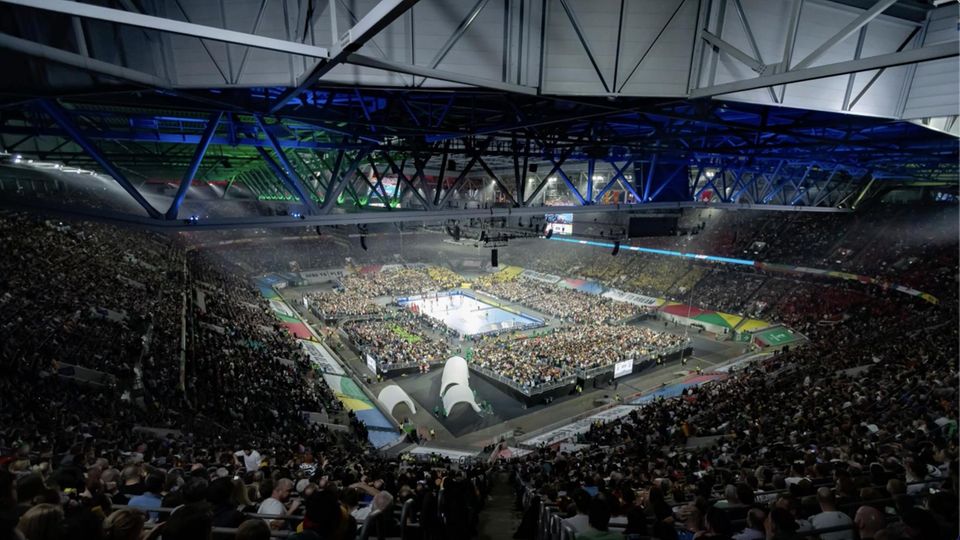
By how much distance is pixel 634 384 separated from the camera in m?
21.4

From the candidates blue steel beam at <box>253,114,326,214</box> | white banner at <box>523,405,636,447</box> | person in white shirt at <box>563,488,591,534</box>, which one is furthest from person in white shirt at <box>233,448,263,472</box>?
white banner at <box>523,405,636,447</box>

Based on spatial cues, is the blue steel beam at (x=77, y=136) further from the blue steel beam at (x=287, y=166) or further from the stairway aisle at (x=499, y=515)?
the stairway aisle at (x=499, y=515)

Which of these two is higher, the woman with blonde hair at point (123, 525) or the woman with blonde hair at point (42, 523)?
the woman with blonde hair at point (42, 523)

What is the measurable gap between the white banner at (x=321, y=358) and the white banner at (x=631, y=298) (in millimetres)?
22652

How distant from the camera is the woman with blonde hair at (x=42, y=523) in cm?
215

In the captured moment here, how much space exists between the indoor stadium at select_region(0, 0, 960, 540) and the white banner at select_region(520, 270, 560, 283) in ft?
53.6

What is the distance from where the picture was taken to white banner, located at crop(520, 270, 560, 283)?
4394cm

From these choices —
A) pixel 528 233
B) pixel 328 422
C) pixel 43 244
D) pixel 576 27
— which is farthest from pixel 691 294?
pixel 43 244

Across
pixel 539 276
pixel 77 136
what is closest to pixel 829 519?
pixel 77 136

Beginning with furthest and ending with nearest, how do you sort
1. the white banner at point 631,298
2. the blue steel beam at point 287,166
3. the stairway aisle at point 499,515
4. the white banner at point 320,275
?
the white banner at point 320,275, the white banner at point 631,298, the blue steel beam at point 287,166, the stairway aisle at point 499,515

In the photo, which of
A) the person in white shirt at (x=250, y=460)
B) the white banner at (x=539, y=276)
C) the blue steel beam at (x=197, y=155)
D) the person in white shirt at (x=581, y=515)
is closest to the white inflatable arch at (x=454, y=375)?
the person in white shirt at (x=250, y=460)

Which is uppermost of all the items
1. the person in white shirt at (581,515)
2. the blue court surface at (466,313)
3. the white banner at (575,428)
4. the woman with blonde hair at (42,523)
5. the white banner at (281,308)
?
the woman with blonde hair at (42,523)

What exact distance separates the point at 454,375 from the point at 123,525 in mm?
16982

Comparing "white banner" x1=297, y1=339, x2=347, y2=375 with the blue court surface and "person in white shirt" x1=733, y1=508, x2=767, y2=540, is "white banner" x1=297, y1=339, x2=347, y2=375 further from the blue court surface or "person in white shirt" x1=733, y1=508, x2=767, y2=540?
"person in white shirt" x1=733, y1=508, x2=767, y2=540
